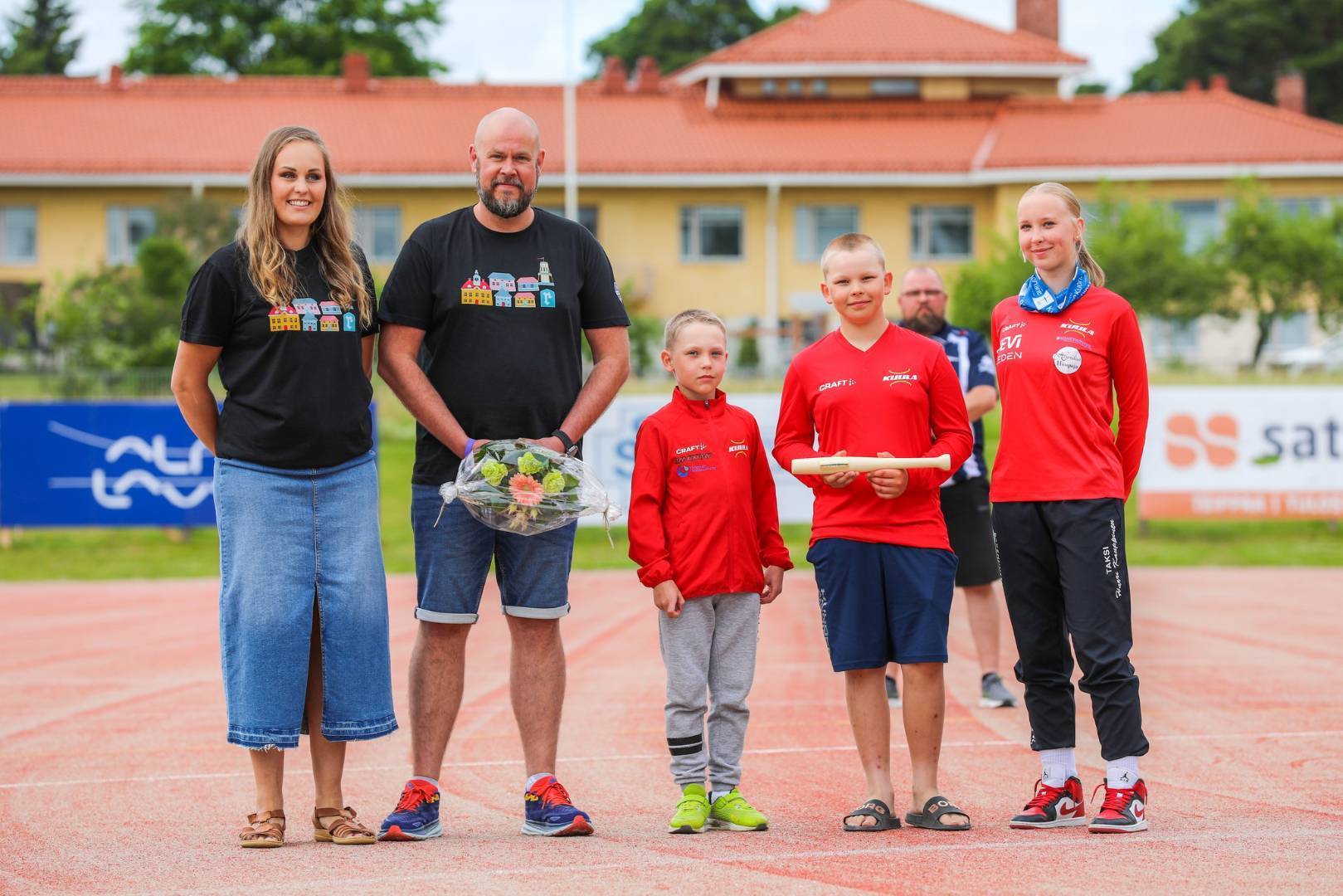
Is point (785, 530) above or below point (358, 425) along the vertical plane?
below

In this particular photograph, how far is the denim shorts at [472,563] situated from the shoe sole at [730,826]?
94 cm

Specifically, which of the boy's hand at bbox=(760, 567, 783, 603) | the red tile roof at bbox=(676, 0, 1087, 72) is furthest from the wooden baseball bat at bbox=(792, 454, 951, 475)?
the red tile roof at bbox=(676, 0, 1087, 72)

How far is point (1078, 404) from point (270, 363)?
2.85 meters

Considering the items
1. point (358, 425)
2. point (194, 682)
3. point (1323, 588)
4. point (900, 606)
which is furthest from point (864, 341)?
point (1323, 588)

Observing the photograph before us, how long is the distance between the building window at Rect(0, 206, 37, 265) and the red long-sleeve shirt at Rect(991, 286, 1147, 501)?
1486 inches

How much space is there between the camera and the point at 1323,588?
15.7 m

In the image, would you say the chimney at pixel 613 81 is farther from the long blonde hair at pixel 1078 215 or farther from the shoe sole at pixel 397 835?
the shoe sole at pixel 397 835

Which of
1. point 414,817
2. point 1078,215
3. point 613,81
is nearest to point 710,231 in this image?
point 613,81

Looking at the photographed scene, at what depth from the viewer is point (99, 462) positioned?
19422mm

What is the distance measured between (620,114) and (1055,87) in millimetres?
11226

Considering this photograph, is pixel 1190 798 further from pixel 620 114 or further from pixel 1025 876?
pixel 620 114

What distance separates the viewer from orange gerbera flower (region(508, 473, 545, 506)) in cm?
568

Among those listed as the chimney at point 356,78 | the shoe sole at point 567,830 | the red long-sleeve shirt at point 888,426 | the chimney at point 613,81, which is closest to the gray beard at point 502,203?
the red long-sleeve shirt at point 888,426

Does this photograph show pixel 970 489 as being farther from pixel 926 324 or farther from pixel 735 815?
pixel 735 815
